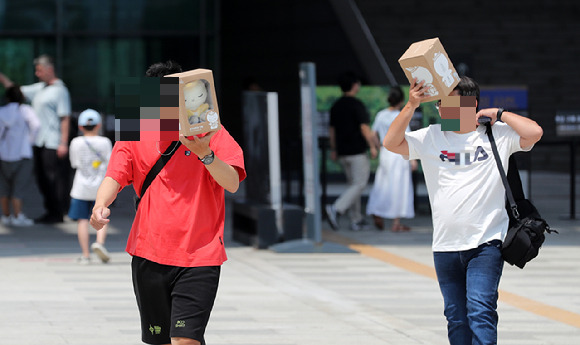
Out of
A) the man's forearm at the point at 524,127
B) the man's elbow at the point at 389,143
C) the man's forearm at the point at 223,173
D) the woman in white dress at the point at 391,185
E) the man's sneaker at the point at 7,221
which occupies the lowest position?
the man's sneaker at the point at 7,221

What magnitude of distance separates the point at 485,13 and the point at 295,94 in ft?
12.9

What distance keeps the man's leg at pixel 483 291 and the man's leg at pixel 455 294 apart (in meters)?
0.07

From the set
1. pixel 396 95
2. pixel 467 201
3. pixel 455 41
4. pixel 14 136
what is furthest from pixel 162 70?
pixel 455 41

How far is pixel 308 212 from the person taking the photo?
38.8 feet

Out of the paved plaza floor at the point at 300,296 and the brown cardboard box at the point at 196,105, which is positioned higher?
the brown cardboard box at the point at 196,105

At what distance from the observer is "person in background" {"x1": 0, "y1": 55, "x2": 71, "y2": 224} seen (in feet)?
44.8

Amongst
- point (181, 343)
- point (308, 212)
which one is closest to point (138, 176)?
point (181, 343)

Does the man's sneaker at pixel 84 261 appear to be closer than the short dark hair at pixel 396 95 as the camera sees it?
Yes

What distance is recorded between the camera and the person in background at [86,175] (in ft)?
34.9

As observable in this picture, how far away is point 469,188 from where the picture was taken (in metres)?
5.39

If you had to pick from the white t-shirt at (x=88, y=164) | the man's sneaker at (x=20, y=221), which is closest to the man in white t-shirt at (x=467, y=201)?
the white t-shirt at (x=88, y=164)

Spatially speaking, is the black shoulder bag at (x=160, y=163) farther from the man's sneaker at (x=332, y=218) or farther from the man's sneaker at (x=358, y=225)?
the man's sneaker at (x=358, y=225)

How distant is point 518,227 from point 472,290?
37 cm

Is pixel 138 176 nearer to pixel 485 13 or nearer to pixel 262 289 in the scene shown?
pixel 262 289
